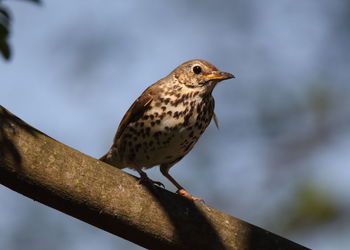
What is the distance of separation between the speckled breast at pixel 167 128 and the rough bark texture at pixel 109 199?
171cm

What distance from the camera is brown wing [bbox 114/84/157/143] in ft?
18.7

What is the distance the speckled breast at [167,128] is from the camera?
5480mm

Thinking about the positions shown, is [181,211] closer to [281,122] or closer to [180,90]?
[180,90]

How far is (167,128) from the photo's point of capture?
17.9 feet

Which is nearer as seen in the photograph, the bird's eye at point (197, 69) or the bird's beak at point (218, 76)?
the bird's beak at point (218, 76)

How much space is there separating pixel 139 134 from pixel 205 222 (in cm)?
204

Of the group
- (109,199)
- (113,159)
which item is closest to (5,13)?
(109,199)

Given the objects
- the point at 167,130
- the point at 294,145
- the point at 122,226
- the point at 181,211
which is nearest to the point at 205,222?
the point at 181,211

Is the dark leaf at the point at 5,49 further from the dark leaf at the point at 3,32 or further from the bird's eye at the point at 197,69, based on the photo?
the bird's eye at the point at 197,69

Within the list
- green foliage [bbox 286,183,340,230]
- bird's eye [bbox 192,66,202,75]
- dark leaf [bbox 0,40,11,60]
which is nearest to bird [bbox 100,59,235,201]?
bird's eye [bbox 192,66,202,75]

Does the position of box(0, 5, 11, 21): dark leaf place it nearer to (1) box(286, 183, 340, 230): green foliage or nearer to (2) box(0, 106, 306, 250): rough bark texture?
(2) box(0, 106, 306, 250): rough bark texture

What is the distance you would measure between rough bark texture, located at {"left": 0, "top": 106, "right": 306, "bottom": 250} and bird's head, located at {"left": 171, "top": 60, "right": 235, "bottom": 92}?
2186 mm

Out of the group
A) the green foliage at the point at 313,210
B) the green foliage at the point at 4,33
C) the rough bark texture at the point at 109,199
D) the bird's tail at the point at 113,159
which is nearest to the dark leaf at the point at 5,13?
the green foliage at the point at 4,33

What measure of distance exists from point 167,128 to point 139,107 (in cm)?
44
